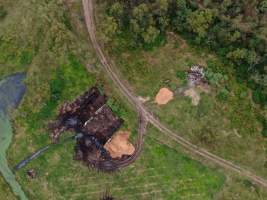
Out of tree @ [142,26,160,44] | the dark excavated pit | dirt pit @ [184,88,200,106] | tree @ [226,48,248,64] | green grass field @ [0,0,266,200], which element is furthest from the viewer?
dirt pit @ [184,88,200,106]

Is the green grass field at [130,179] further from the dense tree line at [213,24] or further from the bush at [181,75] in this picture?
the dense tree line at [213,24]

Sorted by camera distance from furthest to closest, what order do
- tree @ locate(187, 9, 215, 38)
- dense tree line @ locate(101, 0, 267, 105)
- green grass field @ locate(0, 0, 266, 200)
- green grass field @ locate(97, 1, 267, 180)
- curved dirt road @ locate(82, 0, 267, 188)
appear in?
green grass field @ locate(97, 1, 267, 180), curved dirt road @ locate(82, 0, 267, 188), green grass field @ locate(0, 0, 266, 200), tree @ locate(187, 9, 215, 38), dense tree line @ locate(101, 0, 267, 105)

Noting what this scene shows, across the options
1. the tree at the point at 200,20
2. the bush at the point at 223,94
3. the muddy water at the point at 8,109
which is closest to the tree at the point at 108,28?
the tree at the point at 200,20

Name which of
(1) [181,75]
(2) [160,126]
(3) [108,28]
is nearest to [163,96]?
(1) [181,75]

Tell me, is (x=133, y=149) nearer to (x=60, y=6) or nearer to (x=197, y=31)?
(x=197, y=31)

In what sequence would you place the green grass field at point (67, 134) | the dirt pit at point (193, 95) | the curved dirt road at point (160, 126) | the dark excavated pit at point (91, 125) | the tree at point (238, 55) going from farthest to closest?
the dirt pit at point (193, 95) → the curved dirt road at point (160, 126) → the dark excavated pit at point (91, 125) → the green grass field at point (67, 134) → the tree at point (238, 55)

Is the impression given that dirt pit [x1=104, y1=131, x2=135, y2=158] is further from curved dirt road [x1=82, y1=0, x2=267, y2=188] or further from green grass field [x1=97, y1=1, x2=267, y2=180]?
green grass field [x1=97, y1=1, x2=267, y2=180]

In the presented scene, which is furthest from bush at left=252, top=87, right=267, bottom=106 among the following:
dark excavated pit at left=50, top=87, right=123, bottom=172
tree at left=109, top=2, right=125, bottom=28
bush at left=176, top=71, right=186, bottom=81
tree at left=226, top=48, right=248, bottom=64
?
tree at left=109, top=2, right=125, bottom=28
